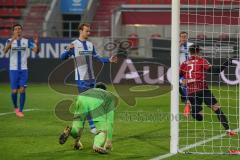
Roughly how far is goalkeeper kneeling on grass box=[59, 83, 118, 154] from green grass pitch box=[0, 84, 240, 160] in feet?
0.87

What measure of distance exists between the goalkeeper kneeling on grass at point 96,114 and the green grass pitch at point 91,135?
264mm

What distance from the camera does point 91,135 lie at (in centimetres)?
1245

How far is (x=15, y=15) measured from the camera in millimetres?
33219

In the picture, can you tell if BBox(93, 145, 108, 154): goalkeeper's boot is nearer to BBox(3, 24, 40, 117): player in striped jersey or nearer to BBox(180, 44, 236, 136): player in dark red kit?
BBox(180, 44, 236, 136): player in dark red kit

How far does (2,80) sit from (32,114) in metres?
10.8

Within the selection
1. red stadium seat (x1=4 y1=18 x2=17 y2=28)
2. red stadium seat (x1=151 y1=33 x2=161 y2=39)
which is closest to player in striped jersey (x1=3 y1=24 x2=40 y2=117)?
red stadium seat (x1=151 y1=33 x2=161 y2=39)

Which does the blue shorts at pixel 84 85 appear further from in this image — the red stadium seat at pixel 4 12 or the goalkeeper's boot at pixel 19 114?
the red stadium seat at pixel 4 12

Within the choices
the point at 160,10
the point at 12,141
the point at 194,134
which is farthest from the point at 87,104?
the point at 160,10

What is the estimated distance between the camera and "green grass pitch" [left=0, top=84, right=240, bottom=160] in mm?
10180

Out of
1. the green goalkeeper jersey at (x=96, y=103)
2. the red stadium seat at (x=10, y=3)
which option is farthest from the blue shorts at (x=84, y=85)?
the red stadium seat at (x=10, y=3)

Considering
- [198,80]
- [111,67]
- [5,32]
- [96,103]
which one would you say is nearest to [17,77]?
[198,80]

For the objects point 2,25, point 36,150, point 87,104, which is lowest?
point 36,150

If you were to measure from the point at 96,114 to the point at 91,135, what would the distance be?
2005 mm

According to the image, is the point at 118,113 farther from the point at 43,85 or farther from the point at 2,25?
the point at 2,25
